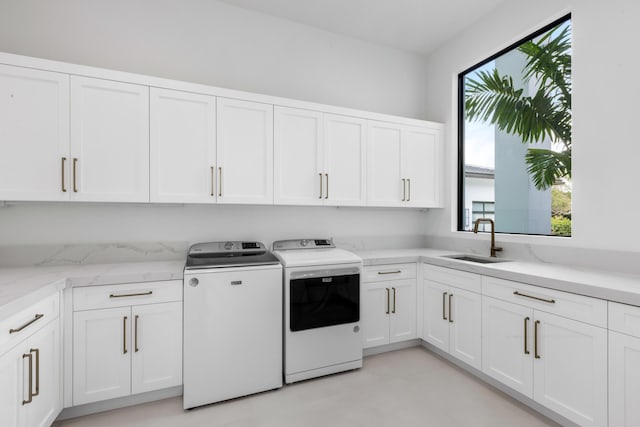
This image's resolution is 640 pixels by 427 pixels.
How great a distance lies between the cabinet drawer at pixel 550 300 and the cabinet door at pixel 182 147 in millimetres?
2183

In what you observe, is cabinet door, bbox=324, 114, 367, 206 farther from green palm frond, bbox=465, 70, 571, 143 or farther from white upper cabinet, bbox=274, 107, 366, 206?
green palm frond, bbox=465, 70, 571, 143

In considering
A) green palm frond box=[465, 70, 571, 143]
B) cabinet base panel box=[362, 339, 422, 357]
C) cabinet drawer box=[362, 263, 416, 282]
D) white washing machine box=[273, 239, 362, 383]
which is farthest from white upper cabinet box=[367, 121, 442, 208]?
cabinet base panel box=[362, 339, 422, 357]

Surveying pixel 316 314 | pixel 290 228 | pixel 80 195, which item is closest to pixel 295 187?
pixel 290 228

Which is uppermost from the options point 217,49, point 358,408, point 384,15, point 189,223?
→ point 384,15

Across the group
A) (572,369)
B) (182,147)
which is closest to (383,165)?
(182,147)

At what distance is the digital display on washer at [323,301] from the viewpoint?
2236 millimetres

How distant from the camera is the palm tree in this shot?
2.36 m

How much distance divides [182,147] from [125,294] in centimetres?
108

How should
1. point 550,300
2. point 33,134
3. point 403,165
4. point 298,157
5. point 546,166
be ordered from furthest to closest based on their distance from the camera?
point 403,165, point 298,157, point 546,166, point 33,134, point 550,300

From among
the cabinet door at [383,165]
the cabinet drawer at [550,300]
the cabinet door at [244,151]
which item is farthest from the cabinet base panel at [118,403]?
the cabinet drawer at [550,300]

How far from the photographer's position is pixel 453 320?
2514 millimetres

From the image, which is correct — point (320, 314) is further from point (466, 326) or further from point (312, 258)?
point (466, 326)

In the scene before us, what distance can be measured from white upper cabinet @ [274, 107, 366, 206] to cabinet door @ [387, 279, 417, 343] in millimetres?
876

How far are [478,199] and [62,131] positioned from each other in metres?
3.54
